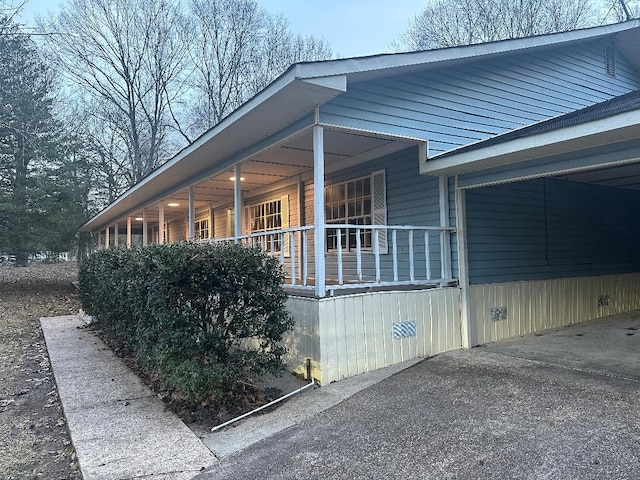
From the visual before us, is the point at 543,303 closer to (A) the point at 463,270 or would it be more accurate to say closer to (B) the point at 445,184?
(A) the point at 463,270

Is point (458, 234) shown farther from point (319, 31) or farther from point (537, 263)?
point (319, 31)

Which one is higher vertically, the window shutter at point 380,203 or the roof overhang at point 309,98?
the roof overhang at point 309,98

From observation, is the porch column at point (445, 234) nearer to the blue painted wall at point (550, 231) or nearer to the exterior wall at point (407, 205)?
the exterior wall at point (407, 205)

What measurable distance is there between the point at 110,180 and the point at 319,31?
1470 cm

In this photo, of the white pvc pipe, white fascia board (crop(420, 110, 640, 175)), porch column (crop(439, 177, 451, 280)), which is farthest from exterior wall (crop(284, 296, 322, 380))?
white fascia board (crop(420, 110, 640, 175))

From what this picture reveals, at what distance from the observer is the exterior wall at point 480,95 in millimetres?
5906

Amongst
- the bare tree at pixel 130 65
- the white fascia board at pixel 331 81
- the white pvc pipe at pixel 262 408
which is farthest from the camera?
the bare tree at pixel 130 65

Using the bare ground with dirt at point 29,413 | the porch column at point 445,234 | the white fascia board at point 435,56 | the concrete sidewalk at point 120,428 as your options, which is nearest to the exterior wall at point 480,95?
the white fascia board at point 435,56

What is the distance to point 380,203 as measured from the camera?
25.1 feet

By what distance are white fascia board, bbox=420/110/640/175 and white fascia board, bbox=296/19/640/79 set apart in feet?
4.44

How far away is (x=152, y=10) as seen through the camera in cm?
2373

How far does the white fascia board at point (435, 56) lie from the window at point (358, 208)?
6.77ft

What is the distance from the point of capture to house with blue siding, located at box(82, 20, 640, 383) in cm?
523

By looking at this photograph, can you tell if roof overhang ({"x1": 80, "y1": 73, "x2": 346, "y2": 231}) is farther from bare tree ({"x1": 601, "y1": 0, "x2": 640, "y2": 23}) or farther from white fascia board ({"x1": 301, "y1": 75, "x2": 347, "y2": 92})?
bare tree ({"x1": 601, "y1": 0, "x2": 640, "y2": 23})
